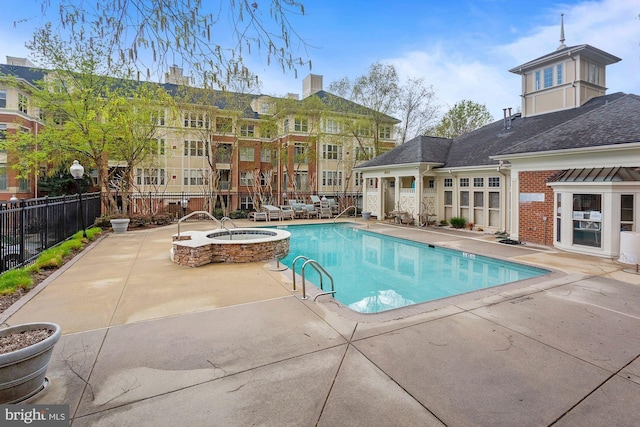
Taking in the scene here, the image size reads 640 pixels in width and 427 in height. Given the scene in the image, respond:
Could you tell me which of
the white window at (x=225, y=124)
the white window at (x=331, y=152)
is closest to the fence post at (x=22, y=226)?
the white window at (x=225, y=124)

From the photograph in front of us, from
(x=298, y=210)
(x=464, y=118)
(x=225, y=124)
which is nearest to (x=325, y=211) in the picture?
(x=298, y=210)

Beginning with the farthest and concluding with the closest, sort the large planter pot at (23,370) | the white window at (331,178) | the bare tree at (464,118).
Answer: the white window at (331,178)
the bare tree at (464,118)
the large planter pot at (23,370)

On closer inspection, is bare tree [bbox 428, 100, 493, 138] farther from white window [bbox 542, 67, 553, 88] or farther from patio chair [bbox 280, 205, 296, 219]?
patio chair [bbox 280, 205, 296, 219]

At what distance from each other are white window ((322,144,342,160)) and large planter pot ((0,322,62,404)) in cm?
2809

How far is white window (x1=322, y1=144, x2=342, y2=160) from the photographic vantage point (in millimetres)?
29891

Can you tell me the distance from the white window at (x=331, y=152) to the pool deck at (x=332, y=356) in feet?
81.5

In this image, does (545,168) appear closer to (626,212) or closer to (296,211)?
(626,212)

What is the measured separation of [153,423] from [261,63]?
9.65 ft

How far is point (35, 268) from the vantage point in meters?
6.80

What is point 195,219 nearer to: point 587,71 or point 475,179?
point 475,179

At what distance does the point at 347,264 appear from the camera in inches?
367

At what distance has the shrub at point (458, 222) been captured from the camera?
14.6 metres

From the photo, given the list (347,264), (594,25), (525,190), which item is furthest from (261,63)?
(525,190)

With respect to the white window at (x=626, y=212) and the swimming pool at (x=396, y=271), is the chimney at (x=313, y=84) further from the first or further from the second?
the white window at (x=626, y=212)
